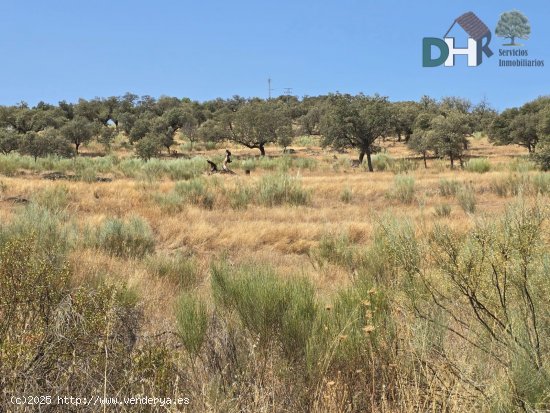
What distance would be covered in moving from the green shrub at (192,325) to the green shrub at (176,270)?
2.49 m

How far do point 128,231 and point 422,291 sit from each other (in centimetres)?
678

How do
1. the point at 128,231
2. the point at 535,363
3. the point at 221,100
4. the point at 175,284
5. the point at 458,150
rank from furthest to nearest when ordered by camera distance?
the point at 221,100 → the point at 458,150 → the point at 128,231 → the point at 175,284 → the point at 535,363

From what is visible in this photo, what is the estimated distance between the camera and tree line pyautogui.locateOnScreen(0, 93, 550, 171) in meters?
33.4

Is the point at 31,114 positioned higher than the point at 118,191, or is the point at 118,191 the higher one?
the point at 31,114

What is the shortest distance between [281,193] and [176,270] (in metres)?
10.0

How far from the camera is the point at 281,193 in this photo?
1644 cm

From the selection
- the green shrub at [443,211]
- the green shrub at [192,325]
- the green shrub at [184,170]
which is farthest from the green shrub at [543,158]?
the green shrub at [192,325]

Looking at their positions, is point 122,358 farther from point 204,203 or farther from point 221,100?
point 221,100

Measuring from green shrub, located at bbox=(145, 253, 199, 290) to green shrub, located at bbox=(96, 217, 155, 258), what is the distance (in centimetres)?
125

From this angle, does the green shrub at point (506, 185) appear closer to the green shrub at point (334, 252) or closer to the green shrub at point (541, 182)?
the green shrub at point (541, 182)

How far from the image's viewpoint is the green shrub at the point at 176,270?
640 cm

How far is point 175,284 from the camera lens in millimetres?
6297

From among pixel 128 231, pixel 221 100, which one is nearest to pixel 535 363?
pixel 128 231

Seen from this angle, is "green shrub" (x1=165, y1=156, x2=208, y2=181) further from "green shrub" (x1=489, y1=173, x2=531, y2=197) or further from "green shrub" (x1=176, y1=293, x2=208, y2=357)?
"green shrub" (x1=176, y1=293, x2=208, y2=357)
